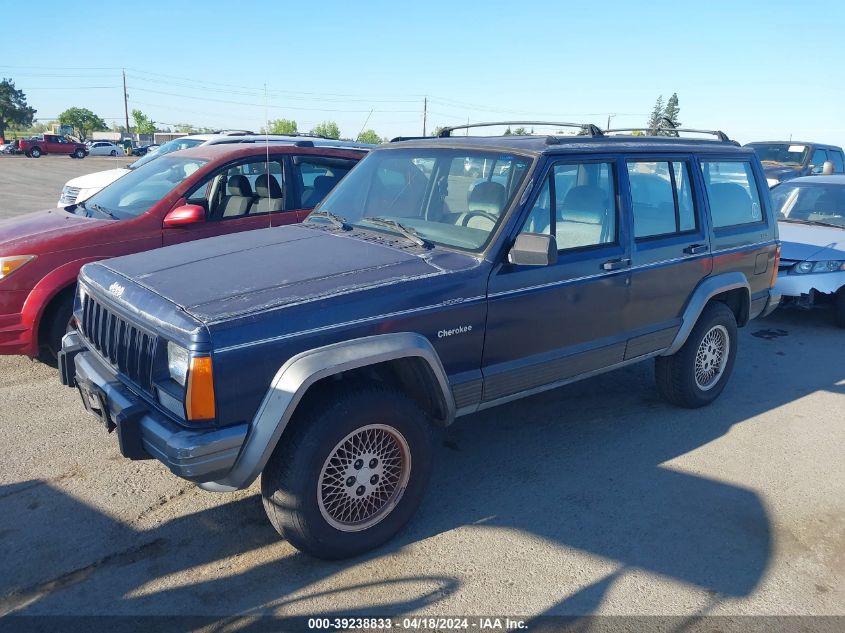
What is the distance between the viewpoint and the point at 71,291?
5129 mm

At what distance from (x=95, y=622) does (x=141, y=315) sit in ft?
4.25

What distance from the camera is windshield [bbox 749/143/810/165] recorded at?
50.3ft

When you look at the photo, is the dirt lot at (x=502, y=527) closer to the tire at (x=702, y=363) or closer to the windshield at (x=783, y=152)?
the tire at (x=702, y=363)

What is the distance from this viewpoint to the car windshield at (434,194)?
12.4 ft

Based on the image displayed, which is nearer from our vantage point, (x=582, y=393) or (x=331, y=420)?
(x=331, y=420)

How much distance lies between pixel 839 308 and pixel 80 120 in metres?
95.3

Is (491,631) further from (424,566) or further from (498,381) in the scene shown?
(498,381)

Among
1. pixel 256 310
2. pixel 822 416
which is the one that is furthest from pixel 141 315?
pixel 822 416

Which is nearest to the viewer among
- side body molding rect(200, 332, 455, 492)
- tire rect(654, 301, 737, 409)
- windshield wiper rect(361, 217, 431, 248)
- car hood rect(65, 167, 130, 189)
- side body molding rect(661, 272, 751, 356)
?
→ side body molding rect(200, 332, 455, 492)

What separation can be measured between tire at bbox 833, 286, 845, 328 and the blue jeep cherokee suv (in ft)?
11.5

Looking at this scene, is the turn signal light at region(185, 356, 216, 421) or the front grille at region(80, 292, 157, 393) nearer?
the turn signal light at region(185, 356, 216, 421)

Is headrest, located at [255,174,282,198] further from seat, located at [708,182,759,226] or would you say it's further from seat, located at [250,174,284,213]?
A: seat, located at [708,182,759,226]

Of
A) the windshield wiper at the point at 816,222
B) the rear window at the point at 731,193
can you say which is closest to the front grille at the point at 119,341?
the rear window at the point at 731,193

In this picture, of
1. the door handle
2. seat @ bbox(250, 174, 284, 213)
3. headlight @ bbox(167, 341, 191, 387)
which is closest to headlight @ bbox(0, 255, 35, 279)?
seat @ bbox(250, 174, 284, 213)
